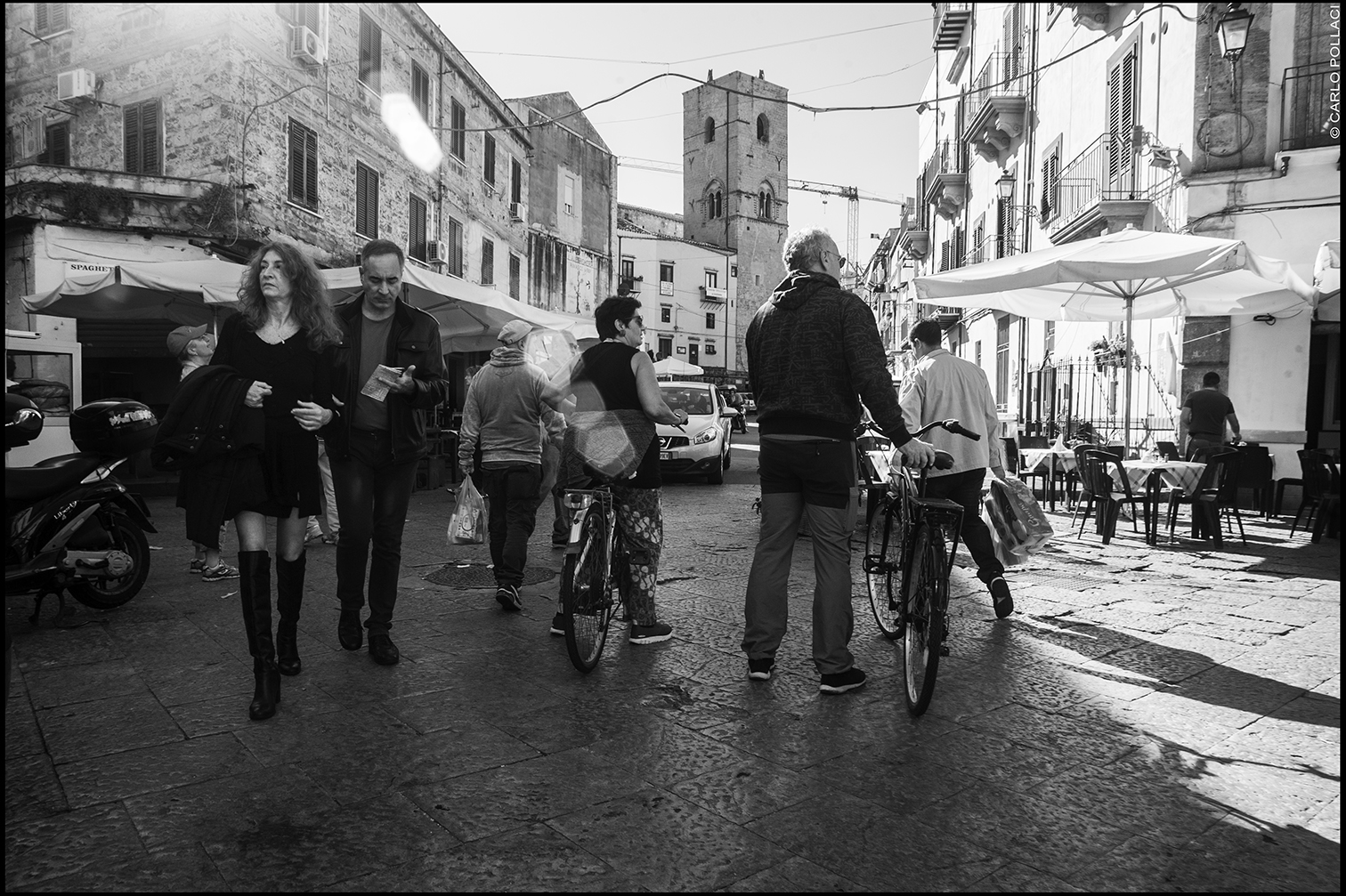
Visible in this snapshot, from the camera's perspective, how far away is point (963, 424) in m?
5.59

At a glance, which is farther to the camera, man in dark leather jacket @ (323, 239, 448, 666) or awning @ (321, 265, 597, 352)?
awning @ (321, 265, 597, 352)

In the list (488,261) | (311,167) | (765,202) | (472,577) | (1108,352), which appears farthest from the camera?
(765,202)

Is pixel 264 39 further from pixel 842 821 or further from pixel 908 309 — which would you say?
pixel 908 309

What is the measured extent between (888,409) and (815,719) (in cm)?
123

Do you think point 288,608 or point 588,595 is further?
point 588,595

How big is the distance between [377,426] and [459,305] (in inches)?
302

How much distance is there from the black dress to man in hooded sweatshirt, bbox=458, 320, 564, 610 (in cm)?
188

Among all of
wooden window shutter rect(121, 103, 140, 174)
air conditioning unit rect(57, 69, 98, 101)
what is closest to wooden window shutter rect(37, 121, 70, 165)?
air conditioning unit rect(57, 69, 98, 101)

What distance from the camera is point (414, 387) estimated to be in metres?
4.13

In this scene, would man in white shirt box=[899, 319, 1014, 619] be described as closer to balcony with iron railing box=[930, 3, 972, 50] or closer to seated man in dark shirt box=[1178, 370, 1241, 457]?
seated man in dark shirt box=[1178, 370, 1241, 457]

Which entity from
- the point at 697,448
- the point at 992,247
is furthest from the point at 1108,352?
the point at 992,247

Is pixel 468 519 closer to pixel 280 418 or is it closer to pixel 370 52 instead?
pixel 280 418

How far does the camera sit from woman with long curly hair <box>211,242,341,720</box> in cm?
360

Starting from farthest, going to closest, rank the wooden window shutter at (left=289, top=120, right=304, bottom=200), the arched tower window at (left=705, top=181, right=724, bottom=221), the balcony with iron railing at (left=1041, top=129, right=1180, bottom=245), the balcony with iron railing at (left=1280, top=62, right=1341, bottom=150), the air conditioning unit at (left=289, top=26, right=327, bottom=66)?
the arched tower window at (left=705, top=181, right=724, bottom=221) < the wooden window shutter at (left=289, top=120, right=304, bottom=200) < the air conditioning unit at (left=289, top=26, right=327, bottom=66) < the balcony with iron railing at (left=1041, top=129, right=1180, bottom=245) < the balcony with iron railing at (left=1280, top=62, right=1341, bottom=150)
